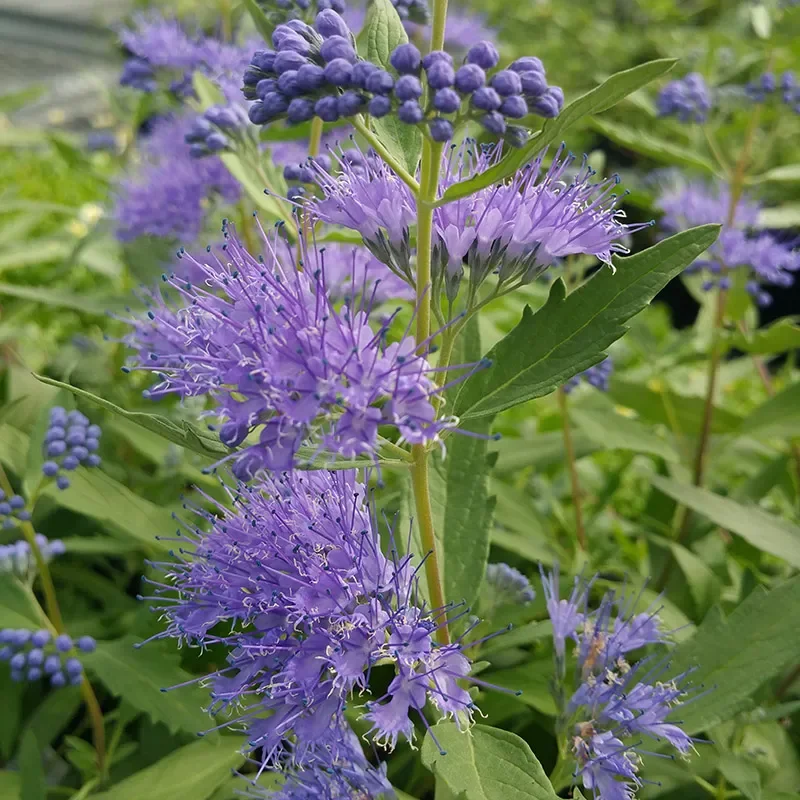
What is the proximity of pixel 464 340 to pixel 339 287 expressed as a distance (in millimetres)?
387

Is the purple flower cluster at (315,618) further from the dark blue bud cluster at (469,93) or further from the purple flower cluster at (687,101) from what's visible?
the purple flower cluster at (687,101)

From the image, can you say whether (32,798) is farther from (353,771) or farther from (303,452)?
(303,452)

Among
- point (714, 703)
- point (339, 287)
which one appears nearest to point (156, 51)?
point (339, 287)

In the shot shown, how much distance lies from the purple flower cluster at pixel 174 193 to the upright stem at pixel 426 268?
39.7 inches

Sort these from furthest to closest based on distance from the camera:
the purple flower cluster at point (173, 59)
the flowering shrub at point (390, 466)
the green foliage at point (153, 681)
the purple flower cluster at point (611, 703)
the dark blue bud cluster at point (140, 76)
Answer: the dark blue bud cluster at point (140, 76)
the purple flower cluster at point (173, 59)
the green foliage at point (153, 681)
the purple flower cluster at point (611, 703)
the flowering shrub at point (390, 466)

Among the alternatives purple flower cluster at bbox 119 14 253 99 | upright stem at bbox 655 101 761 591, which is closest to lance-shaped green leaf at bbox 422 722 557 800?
upright stem at bbox 655 101 761 591

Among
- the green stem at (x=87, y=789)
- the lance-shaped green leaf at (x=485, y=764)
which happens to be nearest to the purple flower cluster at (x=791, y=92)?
the lance-shaped green leaf at (x=485, y=764)

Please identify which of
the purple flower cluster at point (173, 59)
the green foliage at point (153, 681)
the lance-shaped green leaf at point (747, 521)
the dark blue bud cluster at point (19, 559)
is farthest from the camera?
the purple flower cluster at point (173, 59)

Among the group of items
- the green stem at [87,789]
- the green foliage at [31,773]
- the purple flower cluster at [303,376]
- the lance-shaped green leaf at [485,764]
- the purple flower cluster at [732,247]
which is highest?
the purple flower cluster at [732,247]

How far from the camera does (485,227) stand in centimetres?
88

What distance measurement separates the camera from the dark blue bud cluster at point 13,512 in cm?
125

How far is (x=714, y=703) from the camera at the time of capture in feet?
3.59

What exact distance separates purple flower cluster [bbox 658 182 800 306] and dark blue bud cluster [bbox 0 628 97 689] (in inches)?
59.2

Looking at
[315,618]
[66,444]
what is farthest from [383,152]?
[66,444]
